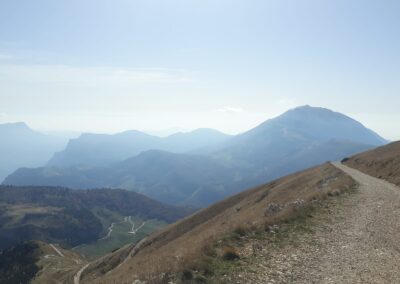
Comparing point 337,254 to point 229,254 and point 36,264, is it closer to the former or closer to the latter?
point 229,254

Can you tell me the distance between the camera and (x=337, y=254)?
22000 millimetres

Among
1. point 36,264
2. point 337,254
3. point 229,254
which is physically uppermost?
point 229,254

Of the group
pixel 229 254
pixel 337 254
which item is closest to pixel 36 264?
pixel 229 254

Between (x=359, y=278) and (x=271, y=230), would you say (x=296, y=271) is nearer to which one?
(x=359, y=278)

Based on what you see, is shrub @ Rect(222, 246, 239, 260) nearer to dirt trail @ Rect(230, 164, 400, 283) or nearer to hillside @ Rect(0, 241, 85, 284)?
dirt trail @ Rect(230, 164, 400, 283)

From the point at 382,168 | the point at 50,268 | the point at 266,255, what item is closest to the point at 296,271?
the point at 266,255

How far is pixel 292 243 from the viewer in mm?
24078

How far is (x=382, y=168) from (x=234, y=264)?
6315 cm

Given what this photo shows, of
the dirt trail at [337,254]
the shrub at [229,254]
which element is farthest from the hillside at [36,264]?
the shrub at [229,254]

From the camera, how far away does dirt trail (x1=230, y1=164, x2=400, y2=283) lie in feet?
60.1

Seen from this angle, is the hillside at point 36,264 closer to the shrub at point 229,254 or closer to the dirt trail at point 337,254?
the dirt trail at point 337,254

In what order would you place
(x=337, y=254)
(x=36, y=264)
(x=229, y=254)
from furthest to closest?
(x=36, y=264), (x=337, y=254), (x=229, y=254)

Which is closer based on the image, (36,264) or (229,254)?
(229,254)

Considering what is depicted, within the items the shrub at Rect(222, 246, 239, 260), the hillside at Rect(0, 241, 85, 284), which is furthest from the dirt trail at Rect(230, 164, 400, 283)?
the hillside at Rect(0, 241, 85, 284)
